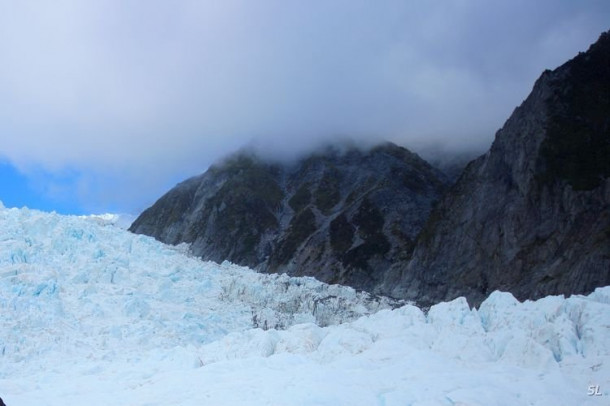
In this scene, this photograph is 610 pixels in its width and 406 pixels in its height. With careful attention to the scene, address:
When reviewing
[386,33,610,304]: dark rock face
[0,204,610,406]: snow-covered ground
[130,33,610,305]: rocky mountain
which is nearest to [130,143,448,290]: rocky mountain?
[130,33,610,305]: rocky mountain

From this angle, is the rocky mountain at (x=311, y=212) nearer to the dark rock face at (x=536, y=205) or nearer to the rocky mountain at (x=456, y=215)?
the rocky mountain at (x=456, y=215)

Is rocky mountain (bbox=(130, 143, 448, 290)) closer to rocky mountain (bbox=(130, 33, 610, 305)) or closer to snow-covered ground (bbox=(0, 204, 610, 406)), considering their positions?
rocky mountain (bbox=(130, 33, 610, 305))

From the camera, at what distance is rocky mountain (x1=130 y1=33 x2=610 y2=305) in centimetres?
6519

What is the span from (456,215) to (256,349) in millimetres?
71248

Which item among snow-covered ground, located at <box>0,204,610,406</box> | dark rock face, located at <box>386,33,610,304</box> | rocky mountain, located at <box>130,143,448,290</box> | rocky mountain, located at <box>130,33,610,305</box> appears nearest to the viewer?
snow-covered ground, located at <box>0,204,610,406</box>

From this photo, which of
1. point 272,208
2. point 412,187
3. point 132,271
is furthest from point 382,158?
point 132,271

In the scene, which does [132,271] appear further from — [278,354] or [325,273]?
[325,273]

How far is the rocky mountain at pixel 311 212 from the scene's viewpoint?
117 meters

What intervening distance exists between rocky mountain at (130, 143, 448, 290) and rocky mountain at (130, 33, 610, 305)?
1.26 feet

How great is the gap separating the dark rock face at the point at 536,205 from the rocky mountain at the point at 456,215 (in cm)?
17

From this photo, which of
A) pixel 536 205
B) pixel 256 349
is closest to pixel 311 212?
pixel 536 205

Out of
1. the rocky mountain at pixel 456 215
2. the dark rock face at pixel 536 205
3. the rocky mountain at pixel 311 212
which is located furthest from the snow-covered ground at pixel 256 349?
the rocky mountain at pixel 311 212

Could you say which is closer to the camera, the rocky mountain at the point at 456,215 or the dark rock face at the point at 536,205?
the dark rock face at the point at 536,205

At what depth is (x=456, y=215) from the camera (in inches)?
3472
